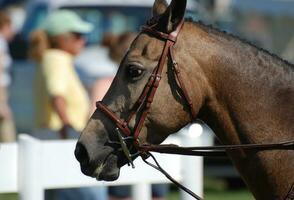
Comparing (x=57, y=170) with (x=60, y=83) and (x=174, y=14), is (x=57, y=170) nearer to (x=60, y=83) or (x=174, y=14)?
(x=174, y=14)

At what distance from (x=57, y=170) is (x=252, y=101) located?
6.56 ft

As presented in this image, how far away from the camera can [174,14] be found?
16.4 feet

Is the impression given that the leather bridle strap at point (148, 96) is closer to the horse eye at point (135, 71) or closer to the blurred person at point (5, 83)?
the horse eye at point (135, 71)

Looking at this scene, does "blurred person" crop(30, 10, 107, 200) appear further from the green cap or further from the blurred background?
the blurred background

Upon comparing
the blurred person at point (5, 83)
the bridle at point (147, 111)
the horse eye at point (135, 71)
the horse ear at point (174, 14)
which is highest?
the blurred person at point (5, 83)

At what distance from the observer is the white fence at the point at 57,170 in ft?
21.2

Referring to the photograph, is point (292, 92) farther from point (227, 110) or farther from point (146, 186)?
point (146, 186)

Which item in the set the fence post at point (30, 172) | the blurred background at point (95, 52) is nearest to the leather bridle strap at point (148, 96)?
the fence post at point (30, 172)

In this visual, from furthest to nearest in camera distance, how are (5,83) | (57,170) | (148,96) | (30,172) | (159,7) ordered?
(5,83) → (57,170) → (30,172) → (159,7) → (148,96)

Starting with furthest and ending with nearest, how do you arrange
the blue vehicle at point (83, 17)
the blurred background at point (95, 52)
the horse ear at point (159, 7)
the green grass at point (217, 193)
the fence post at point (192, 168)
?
the blue vehicle at point (83, 17)
the blurred background at point (95, 52)
the green grass at point (217, 193)
the fence post at point (192, 168)
the horse ear at point (159, 7)

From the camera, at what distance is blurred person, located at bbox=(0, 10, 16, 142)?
12.3 meters

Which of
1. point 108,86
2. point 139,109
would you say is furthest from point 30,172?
point 108,86

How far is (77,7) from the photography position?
13.2m

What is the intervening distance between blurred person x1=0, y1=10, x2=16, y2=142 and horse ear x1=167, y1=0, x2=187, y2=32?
7.47 m
